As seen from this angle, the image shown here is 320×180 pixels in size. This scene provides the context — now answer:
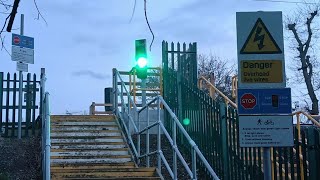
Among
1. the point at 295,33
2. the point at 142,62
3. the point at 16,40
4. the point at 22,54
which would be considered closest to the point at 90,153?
the point at 142,62

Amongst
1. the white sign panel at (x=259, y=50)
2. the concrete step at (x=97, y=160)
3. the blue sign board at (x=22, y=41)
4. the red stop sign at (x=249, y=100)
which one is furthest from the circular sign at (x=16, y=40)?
the red stop sign at (x=249, y=100)

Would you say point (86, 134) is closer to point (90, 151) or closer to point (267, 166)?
point (90, 151)

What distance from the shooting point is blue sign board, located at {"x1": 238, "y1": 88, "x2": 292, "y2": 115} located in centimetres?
463

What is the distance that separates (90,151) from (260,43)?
6.46 metres

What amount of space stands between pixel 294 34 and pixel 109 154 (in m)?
30.3

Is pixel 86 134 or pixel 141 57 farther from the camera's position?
pixel 141 57

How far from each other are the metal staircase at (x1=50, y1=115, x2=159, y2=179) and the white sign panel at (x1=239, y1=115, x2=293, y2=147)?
169 inches

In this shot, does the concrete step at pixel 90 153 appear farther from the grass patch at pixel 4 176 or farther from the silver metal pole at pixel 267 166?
the silver metal pole at pixel 267 166

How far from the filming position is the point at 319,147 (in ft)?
21.2

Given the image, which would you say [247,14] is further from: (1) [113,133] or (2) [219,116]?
(1) [113,133]

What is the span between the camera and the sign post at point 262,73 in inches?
181

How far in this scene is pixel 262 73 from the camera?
4.67 m

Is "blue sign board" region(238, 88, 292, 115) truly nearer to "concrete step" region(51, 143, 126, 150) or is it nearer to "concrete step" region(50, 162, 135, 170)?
"concrete step" region(50, 162, 135, 170)

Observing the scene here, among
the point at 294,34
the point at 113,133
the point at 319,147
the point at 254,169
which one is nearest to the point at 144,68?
the point at 113,133
